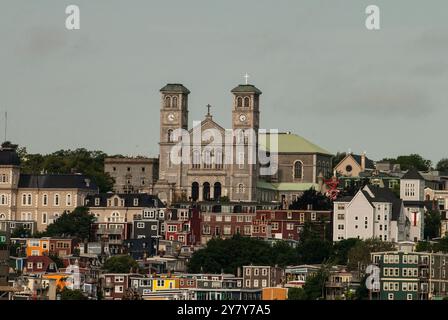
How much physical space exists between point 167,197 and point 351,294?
39138mm

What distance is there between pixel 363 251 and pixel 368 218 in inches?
461

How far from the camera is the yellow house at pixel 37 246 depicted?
12950cm

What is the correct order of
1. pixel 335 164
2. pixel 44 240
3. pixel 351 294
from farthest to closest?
pixel 335 164
pixel 44 240
pixel 351 294

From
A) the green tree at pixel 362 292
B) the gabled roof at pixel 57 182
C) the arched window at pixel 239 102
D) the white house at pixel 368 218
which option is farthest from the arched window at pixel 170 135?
the green tree at pixel 362 292

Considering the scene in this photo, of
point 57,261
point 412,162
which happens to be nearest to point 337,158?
point 412,162

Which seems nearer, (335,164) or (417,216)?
(417,216)

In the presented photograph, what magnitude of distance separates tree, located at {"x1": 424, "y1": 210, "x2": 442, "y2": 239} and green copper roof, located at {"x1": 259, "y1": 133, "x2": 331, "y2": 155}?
1880 centimetres

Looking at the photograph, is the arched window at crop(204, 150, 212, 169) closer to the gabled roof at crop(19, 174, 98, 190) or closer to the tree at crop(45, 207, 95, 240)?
the gabled roof at crop(19, 174, 98, 190)

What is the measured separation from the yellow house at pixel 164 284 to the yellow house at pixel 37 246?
1574 cm

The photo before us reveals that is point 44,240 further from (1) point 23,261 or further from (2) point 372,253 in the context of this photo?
(2) point 372,253
